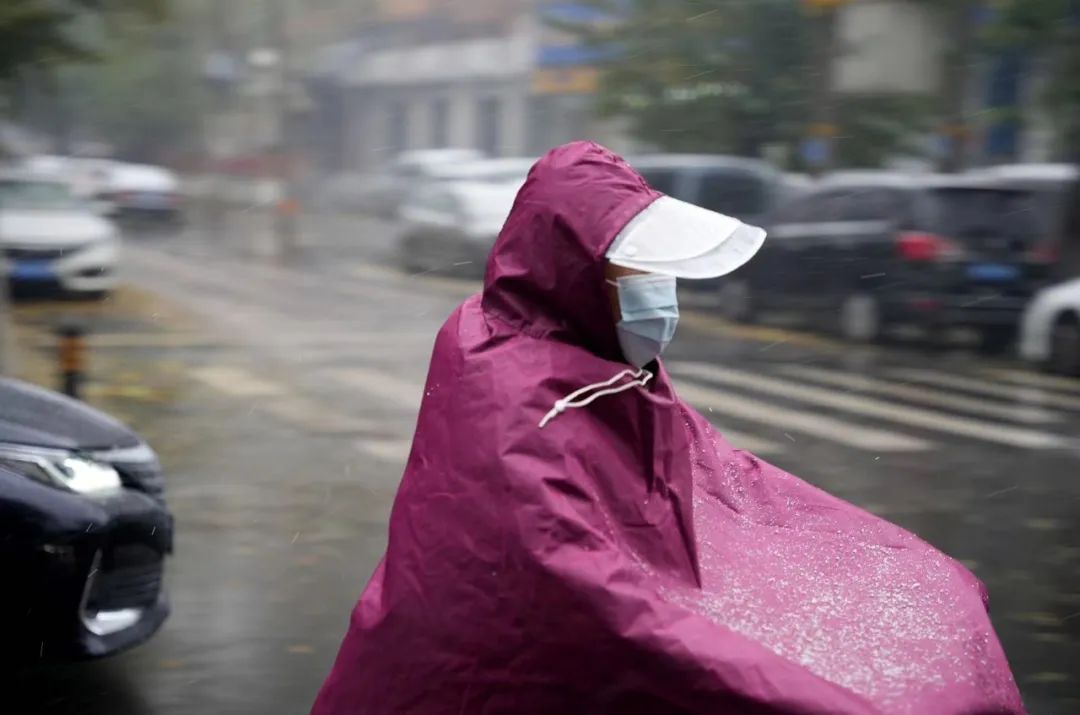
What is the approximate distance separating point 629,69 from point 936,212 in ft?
35.9

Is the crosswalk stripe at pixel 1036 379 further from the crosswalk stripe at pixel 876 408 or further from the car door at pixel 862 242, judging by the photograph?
the crosswalk stripe at pixel 876 408

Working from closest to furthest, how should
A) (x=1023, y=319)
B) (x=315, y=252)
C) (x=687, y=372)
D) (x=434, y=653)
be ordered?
(x=434, y=653) → (x=687, y=372) → (x=1023, y=319) → (x=315, y=252)

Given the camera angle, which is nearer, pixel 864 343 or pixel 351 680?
pixel 351 680

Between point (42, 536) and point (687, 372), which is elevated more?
point (42, 536)

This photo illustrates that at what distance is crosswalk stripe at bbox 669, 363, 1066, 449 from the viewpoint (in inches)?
414

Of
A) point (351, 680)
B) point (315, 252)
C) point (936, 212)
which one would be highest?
point (351, 680)

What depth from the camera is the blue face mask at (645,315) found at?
98.4 inches

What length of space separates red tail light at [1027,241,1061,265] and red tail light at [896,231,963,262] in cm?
72

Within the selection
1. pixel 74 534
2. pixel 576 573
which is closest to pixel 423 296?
pixel 74 534

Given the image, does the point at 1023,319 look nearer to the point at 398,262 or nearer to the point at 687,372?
the point at 687,372

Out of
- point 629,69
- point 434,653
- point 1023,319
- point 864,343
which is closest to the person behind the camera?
point 434,653

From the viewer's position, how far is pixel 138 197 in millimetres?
31344

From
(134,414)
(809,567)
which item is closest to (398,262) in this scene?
(134,414)

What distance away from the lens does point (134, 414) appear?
1058 cm
